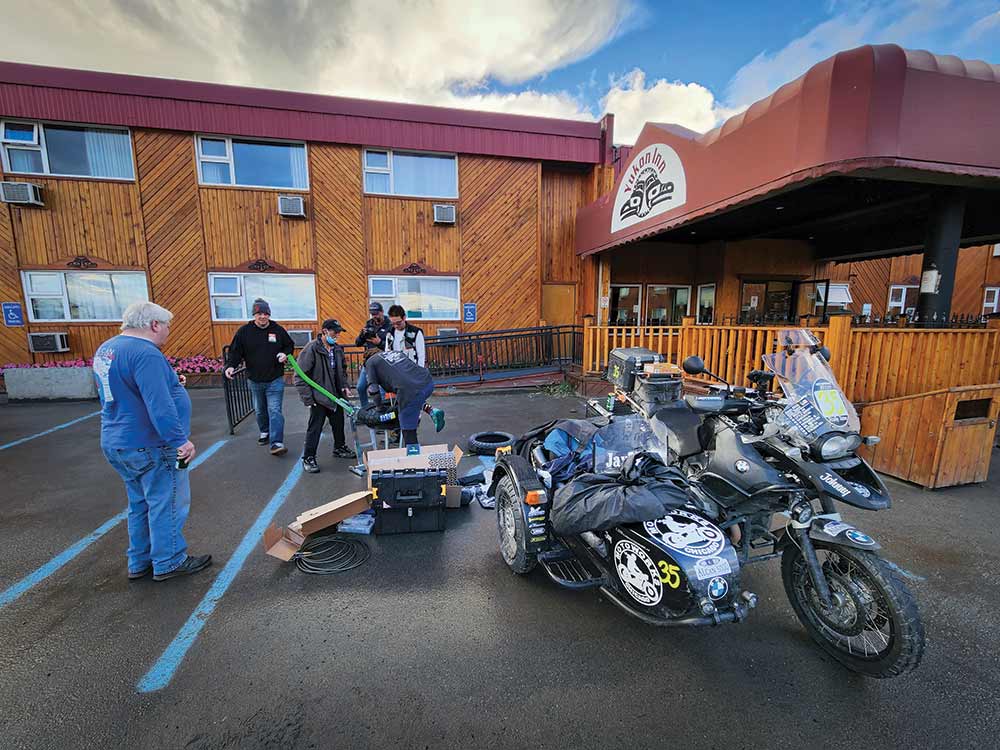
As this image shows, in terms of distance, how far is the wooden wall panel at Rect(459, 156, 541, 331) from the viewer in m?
12.2

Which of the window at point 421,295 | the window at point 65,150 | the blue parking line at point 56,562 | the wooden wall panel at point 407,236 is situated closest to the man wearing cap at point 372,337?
the blue parking line at point 56,562

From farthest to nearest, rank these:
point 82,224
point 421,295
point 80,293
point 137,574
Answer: point 421,295 → point 80,293 → point 82,224 → point 137,574

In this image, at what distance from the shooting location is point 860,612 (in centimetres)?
209

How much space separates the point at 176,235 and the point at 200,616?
11.4m

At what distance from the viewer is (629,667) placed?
222cm

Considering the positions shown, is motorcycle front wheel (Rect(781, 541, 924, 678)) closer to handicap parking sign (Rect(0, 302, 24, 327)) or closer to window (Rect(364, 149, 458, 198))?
window (Rect(364, 149, 458, 198))

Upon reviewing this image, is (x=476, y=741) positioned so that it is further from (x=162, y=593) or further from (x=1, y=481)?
(x=1, y=481)

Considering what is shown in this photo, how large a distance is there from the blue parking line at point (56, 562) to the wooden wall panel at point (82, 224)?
9690 millimetres

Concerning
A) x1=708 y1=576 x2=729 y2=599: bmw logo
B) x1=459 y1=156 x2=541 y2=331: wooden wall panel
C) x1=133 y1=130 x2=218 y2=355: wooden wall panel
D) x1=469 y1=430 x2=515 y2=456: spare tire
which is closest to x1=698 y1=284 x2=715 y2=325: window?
x1=459 y1=156 x2=541 y2=331: wooden wall panel

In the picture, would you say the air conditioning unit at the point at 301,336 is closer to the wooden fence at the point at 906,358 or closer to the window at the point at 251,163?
the window at the point at 251,163

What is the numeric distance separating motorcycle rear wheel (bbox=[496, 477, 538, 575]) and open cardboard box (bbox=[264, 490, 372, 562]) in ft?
3.65

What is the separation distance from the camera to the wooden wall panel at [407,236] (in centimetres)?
1165

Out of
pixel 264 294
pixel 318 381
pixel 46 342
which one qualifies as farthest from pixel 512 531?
pixel 46 342

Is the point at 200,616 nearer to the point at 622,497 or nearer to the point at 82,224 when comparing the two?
the point at 622,497
